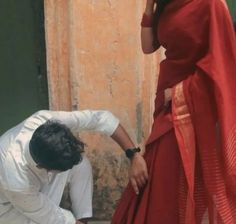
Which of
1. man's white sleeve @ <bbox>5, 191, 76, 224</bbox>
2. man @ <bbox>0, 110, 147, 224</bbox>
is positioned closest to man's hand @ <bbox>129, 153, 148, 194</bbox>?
man @ <bbox>0, 110, 147, 224</bbox>

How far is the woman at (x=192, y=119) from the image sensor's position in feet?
6.91

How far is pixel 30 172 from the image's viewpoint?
2.42m

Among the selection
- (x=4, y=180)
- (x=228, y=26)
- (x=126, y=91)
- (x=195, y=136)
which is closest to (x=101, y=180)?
(x=126, y=91)

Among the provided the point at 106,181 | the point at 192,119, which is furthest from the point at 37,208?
the point at 192,119

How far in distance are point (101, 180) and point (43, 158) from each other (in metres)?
0.72

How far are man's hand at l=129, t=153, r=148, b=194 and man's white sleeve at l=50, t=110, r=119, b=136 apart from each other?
0.23 metres

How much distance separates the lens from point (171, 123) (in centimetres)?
224

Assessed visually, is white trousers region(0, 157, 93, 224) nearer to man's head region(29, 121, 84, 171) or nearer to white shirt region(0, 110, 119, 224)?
white shirt region(0, 110, 119, 224)

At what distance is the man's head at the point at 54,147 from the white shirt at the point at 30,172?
8 cm

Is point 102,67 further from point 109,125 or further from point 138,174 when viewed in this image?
point 138,174

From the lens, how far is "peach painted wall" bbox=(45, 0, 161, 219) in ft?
9.17

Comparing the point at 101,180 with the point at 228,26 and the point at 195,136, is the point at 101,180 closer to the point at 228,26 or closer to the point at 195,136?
the point at 195,136

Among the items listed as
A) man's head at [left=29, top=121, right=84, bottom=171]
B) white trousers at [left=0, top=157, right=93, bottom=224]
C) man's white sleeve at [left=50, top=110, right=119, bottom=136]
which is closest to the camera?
man's head at [left=29, top=121, right=84, bottom=171]

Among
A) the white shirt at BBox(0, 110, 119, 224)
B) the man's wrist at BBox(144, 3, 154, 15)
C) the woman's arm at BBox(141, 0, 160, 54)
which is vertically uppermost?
the man's wrist at BBox(144, 3, 154, 15)
